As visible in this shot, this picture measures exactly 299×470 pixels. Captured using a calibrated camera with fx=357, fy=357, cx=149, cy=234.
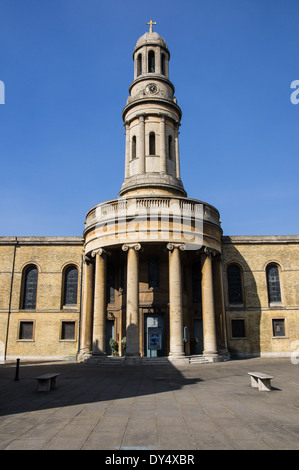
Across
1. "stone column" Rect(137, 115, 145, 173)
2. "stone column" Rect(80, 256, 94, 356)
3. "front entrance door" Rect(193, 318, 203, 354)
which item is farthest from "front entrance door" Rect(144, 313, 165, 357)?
"stone column" Rect(137, 115, 145, 173)

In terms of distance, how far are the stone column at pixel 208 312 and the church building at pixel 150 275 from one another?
0.22 feet

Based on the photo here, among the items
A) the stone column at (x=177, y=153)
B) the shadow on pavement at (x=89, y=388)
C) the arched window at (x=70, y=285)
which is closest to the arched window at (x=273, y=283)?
the stone column at (x=177, y=153)

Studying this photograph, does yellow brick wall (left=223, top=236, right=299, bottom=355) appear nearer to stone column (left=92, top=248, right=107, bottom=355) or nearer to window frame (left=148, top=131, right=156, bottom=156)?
window frame (left=148, top=131, right=156, bottom=156)

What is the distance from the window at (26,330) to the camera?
1103 inches

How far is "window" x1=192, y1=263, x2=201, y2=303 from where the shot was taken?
2695cm

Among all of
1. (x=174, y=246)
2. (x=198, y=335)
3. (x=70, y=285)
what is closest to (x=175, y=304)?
(x=174, y=246)

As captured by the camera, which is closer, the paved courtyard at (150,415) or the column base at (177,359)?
the paved courtyard at (150,415)

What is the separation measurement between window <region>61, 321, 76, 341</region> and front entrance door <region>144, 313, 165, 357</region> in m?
7.08

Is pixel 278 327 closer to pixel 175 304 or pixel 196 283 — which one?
pixel 196 283

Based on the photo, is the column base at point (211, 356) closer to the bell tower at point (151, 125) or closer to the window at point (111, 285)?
the window at point (111, 285)

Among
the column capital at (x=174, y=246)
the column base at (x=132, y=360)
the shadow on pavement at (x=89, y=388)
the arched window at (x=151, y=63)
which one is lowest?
the shadow on pavement at (x=89, y=388)
